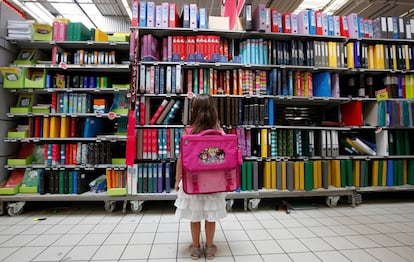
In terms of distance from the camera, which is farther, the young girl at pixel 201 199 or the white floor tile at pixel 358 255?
the white floor tile at pixel 358 255

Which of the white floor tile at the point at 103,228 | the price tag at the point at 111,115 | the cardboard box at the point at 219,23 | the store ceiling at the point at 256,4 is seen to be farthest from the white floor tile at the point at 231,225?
the store ceiling at the point at 256,4

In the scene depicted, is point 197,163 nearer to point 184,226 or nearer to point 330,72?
point 184,226

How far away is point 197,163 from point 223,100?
1401 millimetres

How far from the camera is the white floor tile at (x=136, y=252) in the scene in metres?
1.63

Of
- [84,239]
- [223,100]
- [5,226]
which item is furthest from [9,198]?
[223,100]

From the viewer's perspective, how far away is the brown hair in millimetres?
1518

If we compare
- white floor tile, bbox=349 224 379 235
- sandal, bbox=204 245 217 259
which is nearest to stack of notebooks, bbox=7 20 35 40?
sandal, bbox=204 245 217 259

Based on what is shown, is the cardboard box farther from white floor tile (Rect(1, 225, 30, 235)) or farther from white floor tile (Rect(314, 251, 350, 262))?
white floor tile (Rect(1, 225, 30, 235))

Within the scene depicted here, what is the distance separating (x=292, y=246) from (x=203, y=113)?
1471 mm

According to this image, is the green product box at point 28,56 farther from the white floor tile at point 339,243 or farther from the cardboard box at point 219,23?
the white floor tile at point 339,243

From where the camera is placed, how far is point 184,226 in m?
2.19

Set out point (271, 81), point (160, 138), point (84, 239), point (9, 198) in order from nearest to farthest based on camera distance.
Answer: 1. point (84, 239)
2. point (9, 198)
3. point (160, 138)
4. point (271, 81)

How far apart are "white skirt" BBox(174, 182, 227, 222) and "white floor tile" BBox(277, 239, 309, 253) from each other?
2.50ft

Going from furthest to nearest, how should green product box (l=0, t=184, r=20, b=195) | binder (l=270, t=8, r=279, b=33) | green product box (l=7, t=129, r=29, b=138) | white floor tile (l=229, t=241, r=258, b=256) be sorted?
binder (l=270, t=8, r=279, b=33) → green product box (l=7, t=129, r=29, b=138) → green product box (l=0, t=184, r=20, b=195) → white floor tile (l=229, t=241, r=258, b=256)
